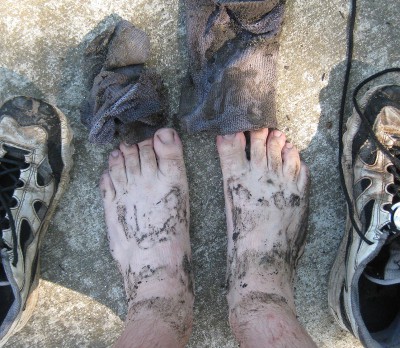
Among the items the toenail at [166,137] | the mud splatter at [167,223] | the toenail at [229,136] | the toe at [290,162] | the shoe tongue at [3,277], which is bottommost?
the shoe tongue at [3,277]

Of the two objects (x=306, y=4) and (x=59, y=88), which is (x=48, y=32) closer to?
(x=59, y=88)

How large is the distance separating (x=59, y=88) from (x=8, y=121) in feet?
0.70

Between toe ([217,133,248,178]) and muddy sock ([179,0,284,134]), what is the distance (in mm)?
39

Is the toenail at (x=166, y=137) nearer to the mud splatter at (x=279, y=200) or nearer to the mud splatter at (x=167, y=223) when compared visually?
the mud splatter at (x=167, y=223)

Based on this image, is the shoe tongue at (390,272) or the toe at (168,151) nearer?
the shoe tongue at (390,272)

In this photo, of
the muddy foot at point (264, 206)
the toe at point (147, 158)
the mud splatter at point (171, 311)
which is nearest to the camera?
the mud splatter at point (171, 311)

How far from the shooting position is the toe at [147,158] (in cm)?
163

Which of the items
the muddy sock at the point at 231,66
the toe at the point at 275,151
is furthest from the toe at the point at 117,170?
the toe at the point at 275,151

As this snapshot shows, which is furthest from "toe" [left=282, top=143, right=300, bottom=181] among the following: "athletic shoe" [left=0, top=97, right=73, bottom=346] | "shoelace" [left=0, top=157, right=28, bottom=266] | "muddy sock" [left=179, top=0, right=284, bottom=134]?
"shoelace" [left=0, top=157, right=28, bottom=266]

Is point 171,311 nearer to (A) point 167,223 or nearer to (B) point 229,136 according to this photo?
(A) point 167,223

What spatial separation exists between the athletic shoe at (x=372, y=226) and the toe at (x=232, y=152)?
1.16ft

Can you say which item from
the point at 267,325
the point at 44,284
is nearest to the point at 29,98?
the point at 44,284

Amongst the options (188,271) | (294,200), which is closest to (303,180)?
(294,200)

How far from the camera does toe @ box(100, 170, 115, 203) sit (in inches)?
63.8
